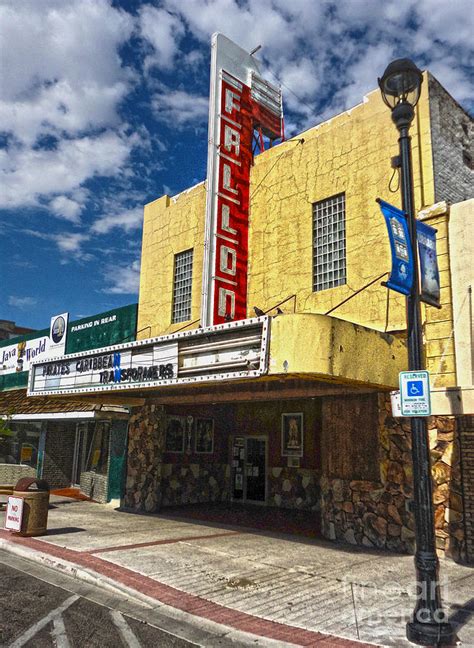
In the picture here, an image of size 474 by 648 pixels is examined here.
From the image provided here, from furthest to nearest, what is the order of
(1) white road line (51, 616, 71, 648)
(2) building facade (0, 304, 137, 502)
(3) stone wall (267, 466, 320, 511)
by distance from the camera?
(2) building facade (0, 304, 137, 502), (3) stone wall (267, 466, 320, 511), (1) white road line (51, 616, 71, 648)

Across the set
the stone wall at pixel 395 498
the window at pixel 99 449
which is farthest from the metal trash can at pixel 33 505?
the window at pixel 99 449

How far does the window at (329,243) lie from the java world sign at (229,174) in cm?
216

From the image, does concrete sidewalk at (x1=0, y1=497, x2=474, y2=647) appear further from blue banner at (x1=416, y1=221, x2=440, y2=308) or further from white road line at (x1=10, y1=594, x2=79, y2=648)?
blue banner at (x1=416, y1=221, x2=440, y2=308)

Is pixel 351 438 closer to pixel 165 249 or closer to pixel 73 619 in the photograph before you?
pixel 73 619

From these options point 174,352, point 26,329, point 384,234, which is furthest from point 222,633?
point 26,329

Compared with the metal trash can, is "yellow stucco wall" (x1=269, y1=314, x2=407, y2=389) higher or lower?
higher

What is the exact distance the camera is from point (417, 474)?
6.59 metres

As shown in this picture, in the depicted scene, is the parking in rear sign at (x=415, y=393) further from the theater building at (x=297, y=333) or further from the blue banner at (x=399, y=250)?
the theater building at (x=297, y=333)

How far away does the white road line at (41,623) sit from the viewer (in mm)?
6086

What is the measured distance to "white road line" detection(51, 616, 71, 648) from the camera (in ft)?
19.9

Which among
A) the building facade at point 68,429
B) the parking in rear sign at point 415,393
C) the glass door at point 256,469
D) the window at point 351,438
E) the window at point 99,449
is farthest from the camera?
the window at point 99,449

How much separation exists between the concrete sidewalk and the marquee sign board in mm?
3357

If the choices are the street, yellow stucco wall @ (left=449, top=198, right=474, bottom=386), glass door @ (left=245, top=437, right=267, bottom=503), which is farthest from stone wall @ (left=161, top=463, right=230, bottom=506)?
yellow stucco wall @ (left=449, top=198, right=474, bottom=386)

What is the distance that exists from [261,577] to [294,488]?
26.5ft
